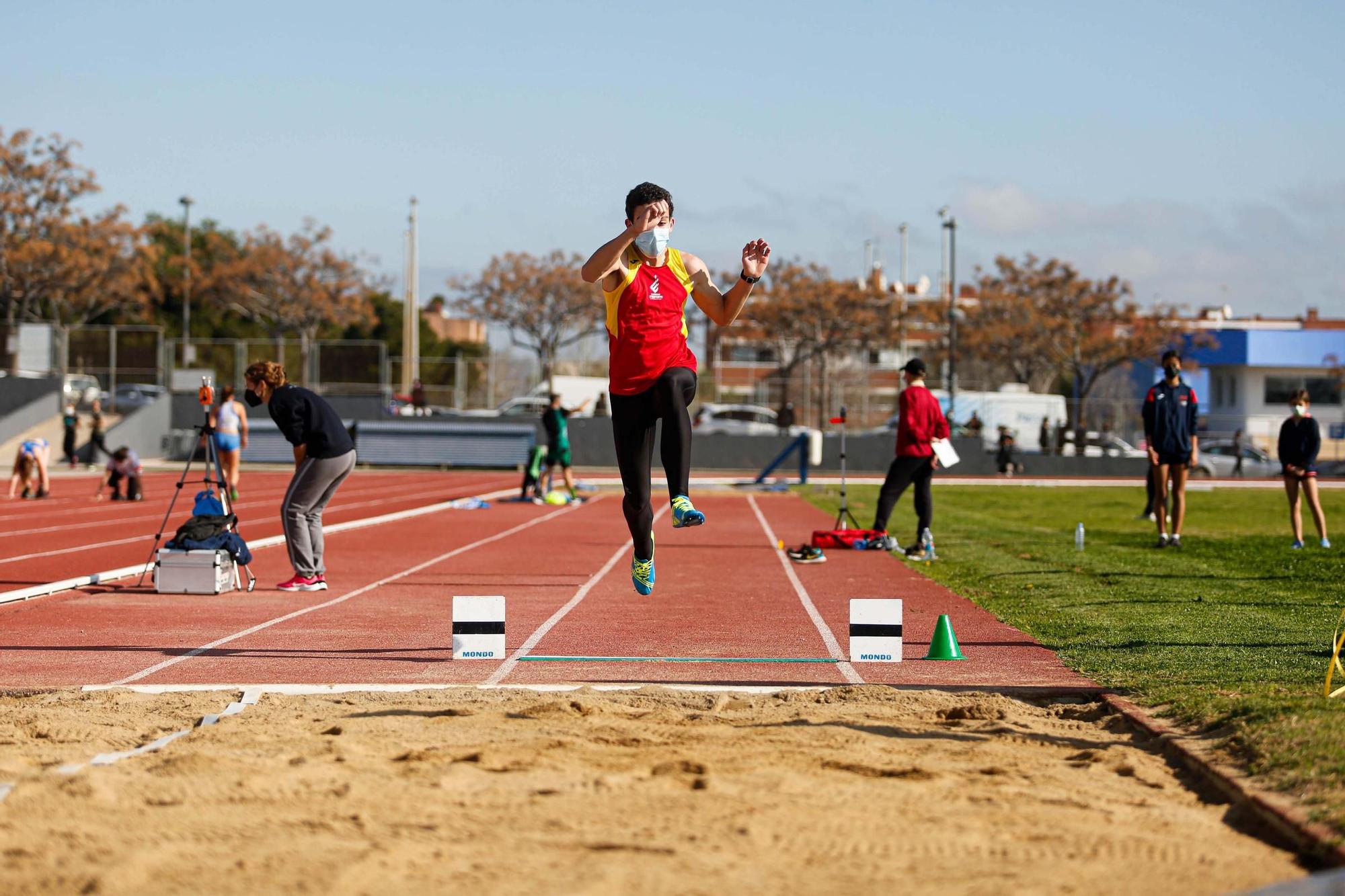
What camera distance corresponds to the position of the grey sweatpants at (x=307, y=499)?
34.3 feet

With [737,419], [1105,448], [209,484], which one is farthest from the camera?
[737,419]

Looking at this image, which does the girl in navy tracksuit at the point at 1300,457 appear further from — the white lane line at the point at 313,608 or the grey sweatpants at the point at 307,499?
the grey sweatpants at the point at 307,499

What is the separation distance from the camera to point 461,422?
140ft

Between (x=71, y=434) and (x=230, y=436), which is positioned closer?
(x=230, y=436)

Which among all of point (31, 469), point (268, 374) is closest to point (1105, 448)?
point (31, 469)

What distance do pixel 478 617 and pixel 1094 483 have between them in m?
31.4

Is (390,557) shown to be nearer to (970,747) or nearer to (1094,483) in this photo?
(970,747)

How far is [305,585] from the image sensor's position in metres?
10.8

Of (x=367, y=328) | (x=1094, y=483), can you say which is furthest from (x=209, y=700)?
(x=367, y=328)

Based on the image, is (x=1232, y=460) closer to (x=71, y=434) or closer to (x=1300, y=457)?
(x=1300, y=457)

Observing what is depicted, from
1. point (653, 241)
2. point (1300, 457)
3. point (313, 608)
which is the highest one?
point (653, 241)

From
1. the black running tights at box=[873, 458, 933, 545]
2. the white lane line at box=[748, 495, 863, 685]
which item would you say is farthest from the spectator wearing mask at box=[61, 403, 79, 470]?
the black running tights at box=[873, 458, 933, 545]

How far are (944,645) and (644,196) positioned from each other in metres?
2.97

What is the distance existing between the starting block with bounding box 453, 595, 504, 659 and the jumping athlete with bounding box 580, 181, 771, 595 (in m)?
1.27
